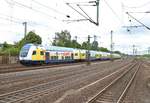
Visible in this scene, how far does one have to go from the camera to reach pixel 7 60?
55562 millimetres

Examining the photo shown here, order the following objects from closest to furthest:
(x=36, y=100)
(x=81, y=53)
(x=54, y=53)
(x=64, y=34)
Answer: (x=36, y=100) → (x=54, y=53) → (x=81, y=53) → (x=64, y=34)

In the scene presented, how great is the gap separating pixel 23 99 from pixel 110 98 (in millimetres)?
4576

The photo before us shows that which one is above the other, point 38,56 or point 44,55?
point 44,55

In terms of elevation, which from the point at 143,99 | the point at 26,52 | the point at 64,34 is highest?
the point at 64,34

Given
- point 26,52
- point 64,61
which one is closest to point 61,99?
point 26,52

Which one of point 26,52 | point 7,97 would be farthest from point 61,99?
point 26,52

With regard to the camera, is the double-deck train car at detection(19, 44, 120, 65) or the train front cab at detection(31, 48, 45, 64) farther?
the train front cab at detection(31, 48, 45, 64)

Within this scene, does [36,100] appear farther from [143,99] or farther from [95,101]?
[143,99]

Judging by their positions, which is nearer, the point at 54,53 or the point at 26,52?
the point at 26,52

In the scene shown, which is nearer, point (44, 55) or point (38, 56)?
point (38, 56)

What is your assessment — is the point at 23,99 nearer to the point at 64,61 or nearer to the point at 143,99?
the point at 143,99

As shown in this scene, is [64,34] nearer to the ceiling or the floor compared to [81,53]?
nearer to the ceiling

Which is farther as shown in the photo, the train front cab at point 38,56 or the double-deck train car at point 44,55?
the train front cab at point 38,56

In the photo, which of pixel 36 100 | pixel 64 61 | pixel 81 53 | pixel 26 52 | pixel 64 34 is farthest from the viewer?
pixel 64 34
